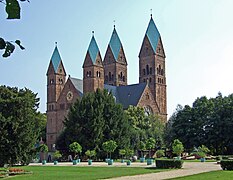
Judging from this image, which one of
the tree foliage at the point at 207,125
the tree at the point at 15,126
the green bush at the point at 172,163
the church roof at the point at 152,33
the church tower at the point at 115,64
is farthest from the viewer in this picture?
the church tower at the point at 115,64

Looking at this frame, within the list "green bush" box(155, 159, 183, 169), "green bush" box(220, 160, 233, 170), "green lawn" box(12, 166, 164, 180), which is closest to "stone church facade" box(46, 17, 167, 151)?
"green bush" box(155, 159, 183, 169)

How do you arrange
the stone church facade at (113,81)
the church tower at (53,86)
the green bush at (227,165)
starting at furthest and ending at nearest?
the church tower at (53,86)
the stone church facade at (113,81)
the green bush at (227,165)

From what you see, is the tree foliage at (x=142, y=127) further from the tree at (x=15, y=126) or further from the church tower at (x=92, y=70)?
the tree at (x=15, y=126)

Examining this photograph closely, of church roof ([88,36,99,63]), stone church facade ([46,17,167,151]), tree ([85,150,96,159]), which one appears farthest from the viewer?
church roof ([88,36,99,63])

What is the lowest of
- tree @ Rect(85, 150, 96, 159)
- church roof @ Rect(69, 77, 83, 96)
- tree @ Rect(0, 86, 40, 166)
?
tree @ Rect(85, 150, 96, 159)

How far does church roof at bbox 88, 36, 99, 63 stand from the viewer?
9756 cm

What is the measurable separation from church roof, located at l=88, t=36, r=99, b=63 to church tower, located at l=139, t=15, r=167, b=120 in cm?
1231

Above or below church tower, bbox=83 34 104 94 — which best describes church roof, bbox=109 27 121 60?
above

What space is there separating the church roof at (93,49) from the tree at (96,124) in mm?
32887

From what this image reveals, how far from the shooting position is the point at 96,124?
196 ft

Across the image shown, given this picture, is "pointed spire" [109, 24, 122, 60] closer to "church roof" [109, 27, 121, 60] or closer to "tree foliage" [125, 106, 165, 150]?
"church roof" [109, 27, 121, 60]

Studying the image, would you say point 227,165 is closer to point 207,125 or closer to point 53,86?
point 207,125

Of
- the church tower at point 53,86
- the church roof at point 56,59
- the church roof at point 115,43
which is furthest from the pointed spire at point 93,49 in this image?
the church roof at point 115,43

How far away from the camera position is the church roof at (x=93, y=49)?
97.6 m
